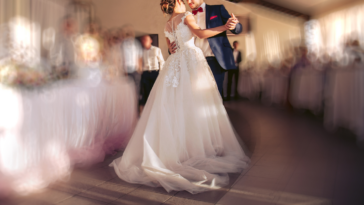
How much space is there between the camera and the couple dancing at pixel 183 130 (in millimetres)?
1431

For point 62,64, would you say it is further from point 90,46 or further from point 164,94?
point 164,94

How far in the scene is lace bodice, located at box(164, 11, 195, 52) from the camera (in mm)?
1781

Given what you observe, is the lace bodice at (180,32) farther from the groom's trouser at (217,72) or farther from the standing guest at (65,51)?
the standing guest at (65,51)

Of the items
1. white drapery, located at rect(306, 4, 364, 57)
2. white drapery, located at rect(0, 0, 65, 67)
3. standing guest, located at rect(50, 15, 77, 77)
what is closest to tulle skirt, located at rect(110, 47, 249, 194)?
standing guest, located at rect(50, 15, 77, 77)

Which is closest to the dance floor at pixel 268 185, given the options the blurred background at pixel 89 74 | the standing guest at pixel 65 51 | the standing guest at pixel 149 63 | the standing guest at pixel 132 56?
the blurred background at pixel 89 74

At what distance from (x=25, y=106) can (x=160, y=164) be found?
3.67 feet

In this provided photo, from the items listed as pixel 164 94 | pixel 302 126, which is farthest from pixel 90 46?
pixel 302 126

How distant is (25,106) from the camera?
5.50ft

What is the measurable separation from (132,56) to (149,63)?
0.26 m

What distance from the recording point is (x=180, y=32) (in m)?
1.80

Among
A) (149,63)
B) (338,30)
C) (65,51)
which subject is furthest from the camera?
(338,30)

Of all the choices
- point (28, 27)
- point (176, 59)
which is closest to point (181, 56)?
point (176, 59)

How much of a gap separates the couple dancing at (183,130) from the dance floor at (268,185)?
0.09 m

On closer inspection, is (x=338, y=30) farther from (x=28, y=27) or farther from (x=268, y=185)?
(x=28, y=27)
